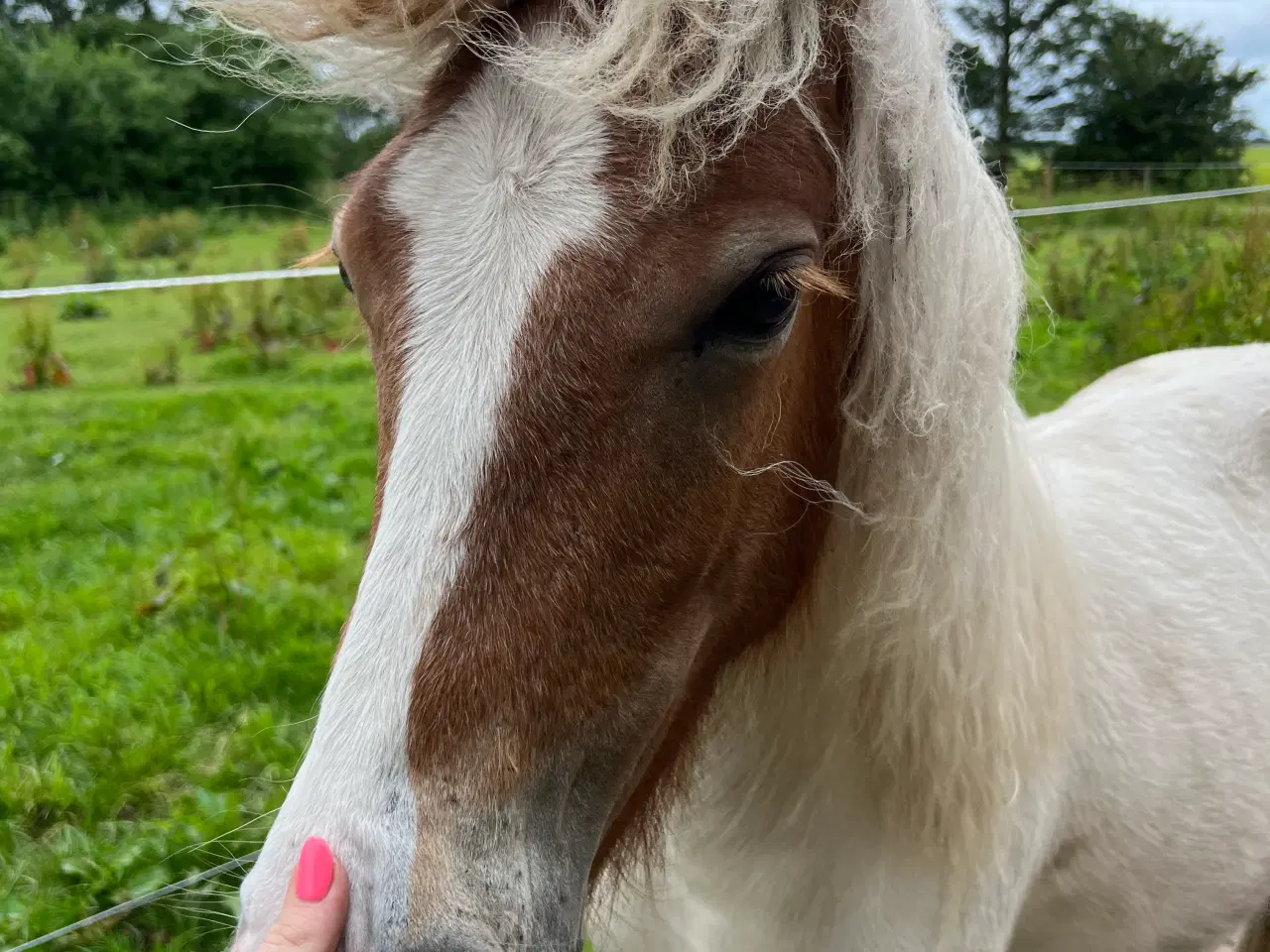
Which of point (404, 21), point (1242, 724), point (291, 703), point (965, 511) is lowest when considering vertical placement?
point (291, 703)

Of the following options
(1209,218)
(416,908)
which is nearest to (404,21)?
(416,908)

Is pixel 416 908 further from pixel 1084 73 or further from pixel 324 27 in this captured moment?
pixel 1084 73

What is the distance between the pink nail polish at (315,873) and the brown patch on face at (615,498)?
106 millimetres

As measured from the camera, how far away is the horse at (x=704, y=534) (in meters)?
0.92

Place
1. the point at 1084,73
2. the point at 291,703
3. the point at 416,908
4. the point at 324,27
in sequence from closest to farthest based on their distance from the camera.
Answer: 1. the point at 416,908
2. the point at 324,27
3. the point at 291,703
4. the point at 1084,73

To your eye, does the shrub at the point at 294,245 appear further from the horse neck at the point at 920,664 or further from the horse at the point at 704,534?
the horse neck at the point at 920,664

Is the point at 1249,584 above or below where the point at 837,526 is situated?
below

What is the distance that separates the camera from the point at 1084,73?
903 cm

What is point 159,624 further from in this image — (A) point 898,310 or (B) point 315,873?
(A) point 898,310

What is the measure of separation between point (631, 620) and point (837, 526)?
442 mm

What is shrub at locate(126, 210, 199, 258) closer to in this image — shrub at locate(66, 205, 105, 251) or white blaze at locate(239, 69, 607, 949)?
shrub at locate(66, 205, 105, 251)

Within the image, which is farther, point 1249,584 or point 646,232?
point 1249,584

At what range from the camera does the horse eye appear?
104cm

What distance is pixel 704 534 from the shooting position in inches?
43.3
